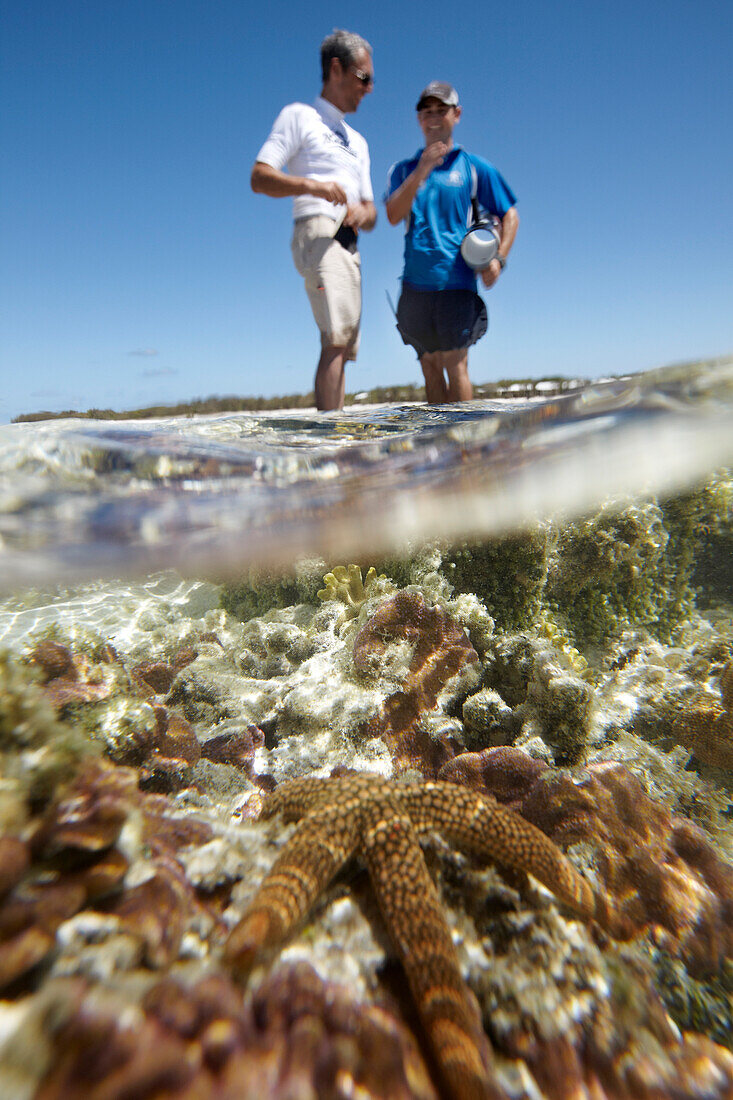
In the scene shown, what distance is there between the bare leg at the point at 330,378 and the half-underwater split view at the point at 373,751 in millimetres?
238

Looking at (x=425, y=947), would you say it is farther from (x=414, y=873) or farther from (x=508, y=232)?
(x=508, y=232)

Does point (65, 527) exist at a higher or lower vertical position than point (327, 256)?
lower

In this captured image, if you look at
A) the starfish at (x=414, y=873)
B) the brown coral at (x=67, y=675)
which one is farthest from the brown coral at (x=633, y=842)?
the brown coral at (x=67, y=675)

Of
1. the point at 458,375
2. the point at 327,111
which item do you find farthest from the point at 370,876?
the point at 327,111

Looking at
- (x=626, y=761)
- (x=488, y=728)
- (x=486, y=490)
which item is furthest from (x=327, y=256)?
(x=626, y=761)

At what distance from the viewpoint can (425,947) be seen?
197 centimetres

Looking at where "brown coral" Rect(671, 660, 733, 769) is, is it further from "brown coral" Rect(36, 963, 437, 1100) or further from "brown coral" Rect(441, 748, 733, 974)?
"brown coral" Rect(36, 963, 437, 1100)

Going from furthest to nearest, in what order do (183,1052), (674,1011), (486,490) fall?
(486,490) < (674,1011) < (183,1052)

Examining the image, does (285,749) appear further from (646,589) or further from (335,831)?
(646,589)

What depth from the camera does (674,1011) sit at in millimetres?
2504

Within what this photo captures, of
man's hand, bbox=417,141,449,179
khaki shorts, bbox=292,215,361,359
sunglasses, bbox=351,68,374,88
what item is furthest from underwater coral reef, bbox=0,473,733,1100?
sunglasses, bbox=351,68,374,88

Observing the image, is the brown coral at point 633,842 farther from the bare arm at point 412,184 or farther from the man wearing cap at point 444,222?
the bare arm at point 412,184

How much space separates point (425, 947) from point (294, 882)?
585mm

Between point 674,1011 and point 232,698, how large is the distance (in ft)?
12.8
